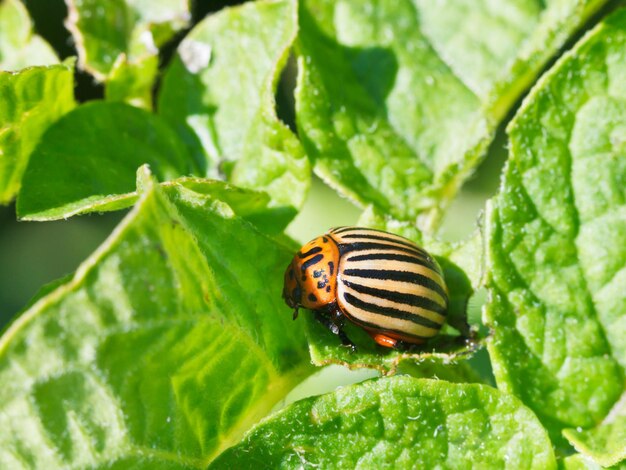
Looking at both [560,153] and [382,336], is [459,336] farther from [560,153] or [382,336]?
[560,153]

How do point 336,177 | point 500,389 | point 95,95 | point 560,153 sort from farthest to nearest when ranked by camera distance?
point 95,95 → point 336,177 → point 560,153 → point 500,389

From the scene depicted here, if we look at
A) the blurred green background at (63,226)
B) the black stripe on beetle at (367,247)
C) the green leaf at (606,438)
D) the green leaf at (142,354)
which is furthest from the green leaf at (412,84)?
the blurred green background at (63,226)

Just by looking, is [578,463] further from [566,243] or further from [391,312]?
[391,312]

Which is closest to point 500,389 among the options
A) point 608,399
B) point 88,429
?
point 608,399

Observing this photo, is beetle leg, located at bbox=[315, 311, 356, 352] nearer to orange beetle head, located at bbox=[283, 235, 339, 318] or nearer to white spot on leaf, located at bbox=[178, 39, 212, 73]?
orange beetle head, located at bbox=[283, 235, 339, 318]

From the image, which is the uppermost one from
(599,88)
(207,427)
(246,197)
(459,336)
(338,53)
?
(338,53)

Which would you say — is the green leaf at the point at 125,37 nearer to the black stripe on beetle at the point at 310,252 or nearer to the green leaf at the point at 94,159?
the green leaf at the point at 94,159

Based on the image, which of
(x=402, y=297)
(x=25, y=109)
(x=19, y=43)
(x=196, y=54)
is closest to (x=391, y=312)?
(x=402, y=297)

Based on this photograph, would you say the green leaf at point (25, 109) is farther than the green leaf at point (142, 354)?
Yes
